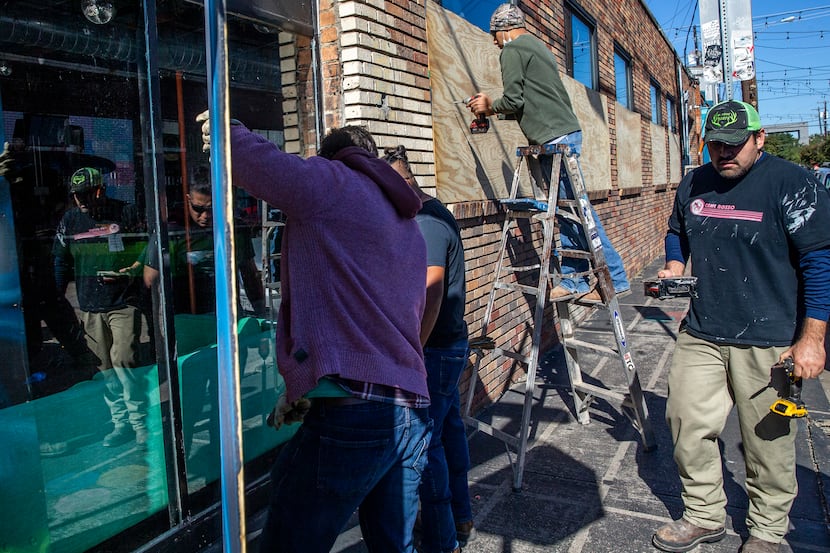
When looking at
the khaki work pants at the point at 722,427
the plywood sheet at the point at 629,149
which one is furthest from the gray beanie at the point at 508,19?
the plywood sheet at the point at 629,149

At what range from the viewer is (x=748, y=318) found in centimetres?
305

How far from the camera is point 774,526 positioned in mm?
3008

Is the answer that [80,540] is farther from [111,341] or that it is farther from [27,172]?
[27,172]

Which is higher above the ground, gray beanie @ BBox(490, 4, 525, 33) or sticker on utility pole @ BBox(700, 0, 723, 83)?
sticker on utility pole @ BBox(700, 0, 723, 83)

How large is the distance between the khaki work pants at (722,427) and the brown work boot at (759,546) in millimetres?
22

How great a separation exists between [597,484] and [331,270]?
2.67m

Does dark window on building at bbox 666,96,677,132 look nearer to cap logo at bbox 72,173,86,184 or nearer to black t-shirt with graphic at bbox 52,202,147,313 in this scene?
black t-shirt with graphic at bbox 52,202,147,313

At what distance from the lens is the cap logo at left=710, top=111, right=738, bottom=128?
3.02 m

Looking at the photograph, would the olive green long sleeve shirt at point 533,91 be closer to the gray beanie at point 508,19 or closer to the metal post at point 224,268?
the gray beanie at point 508,19

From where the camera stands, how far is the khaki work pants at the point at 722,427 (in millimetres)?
3018

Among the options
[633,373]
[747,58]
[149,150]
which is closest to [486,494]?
[633,373]

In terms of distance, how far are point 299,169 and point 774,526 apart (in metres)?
2.74

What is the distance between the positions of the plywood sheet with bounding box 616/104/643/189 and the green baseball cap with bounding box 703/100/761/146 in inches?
264

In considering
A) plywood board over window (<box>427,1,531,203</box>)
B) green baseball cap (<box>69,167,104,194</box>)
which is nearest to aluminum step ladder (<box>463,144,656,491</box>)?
plywood board over window (<box>427,1,531,203</box>)
